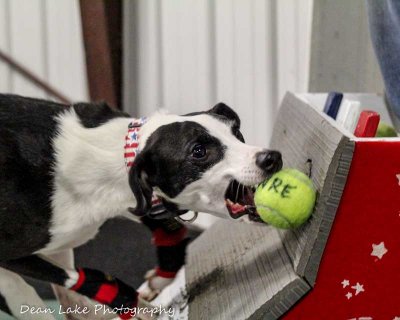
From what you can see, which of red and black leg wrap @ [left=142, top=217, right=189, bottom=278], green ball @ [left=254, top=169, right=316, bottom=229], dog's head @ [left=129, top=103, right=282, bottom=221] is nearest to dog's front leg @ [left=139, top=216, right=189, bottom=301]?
red and black leg wrap @ [left=142, top=217, right=189, bottom=278]

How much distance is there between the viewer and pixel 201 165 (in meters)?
1.11

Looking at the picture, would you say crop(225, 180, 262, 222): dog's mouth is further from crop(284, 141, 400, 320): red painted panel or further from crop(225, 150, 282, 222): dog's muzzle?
crop(284, 141, 400, 320): red painted panel

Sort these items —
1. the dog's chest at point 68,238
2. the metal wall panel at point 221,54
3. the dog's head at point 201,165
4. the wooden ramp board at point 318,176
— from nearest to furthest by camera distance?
the wooden ramp board at point 318,176, the dog's head at point 201,165, the dog's chest at point 68,238, the metal wall panel at point 221,54

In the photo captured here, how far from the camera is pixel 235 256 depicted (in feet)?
4.43

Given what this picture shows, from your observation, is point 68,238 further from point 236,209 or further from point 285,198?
point 285,198

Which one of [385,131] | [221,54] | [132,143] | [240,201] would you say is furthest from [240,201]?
[221,54]

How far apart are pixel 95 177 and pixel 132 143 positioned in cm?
11

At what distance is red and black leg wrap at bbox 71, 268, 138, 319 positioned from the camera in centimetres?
116

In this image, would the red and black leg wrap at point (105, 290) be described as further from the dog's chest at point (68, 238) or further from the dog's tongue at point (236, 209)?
the dog's tongue at point (236, 209)

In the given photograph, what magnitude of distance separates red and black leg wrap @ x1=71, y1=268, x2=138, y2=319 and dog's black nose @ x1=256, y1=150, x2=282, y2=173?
41cm

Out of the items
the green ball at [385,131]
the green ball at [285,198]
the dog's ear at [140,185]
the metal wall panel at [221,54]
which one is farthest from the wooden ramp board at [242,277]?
the metal wall panel at [221,54]

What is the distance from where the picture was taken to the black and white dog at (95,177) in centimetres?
111

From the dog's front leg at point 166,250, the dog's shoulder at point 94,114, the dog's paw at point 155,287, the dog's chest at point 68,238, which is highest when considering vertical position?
the dog's shoulder at point 94,114

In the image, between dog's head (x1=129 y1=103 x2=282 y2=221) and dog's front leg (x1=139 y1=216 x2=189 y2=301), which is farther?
dog's front leg (x1=139 y1=216 x2=189 y2=301)
